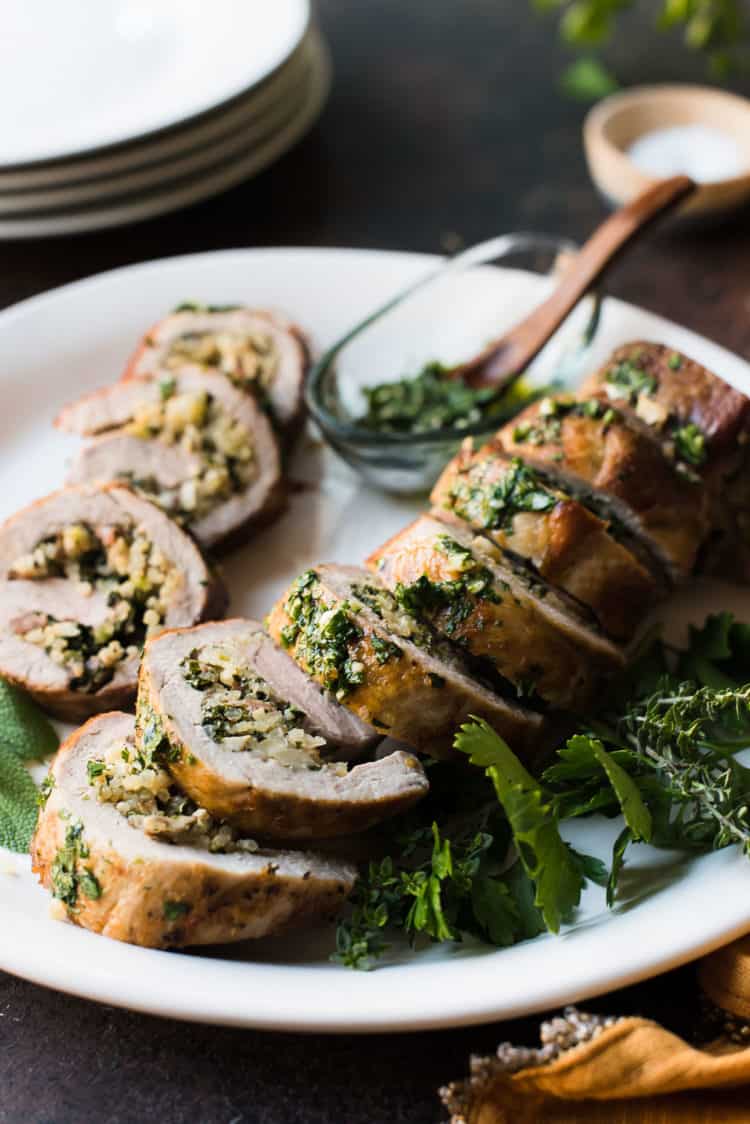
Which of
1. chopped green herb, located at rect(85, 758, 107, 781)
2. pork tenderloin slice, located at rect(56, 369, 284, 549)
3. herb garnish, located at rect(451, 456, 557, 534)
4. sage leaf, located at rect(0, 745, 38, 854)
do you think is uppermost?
herb garnish, located at rect(451, 456, 557, 534)

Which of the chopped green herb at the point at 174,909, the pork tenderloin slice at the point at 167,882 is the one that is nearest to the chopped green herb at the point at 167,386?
the pork tenderloin slice at the point at 167,882

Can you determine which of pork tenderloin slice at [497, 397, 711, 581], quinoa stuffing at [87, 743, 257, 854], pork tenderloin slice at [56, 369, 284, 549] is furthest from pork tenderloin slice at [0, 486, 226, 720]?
pork tenderloin slice at [497, 397, 711, 581]

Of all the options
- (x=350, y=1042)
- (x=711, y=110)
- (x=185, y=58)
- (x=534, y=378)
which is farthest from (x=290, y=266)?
(x=350, y=1042)

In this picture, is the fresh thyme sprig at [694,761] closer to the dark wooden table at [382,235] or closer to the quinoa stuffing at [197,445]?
the dark wooden table at [382,235]

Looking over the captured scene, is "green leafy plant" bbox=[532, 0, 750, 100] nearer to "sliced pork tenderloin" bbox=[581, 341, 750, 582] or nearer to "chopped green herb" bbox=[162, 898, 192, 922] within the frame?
"sliced pork tenderloin" bbox=[581, 341, 750, 582]

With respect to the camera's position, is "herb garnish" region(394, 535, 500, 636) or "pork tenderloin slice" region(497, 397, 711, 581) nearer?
"herb garnish" region(394, 535, 500, 636)

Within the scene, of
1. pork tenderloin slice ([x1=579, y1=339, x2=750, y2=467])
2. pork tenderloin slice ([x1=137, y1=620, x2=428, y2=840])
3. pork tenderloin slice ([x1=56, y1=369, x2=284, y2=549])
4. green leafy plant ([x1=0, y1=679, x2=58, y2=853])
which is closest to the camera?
pork tenderloin slice ([x1=137, y1=620, x2=428, y2=840])

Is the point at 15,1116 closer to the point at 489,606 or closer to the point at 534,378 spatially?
the point at 489,606
